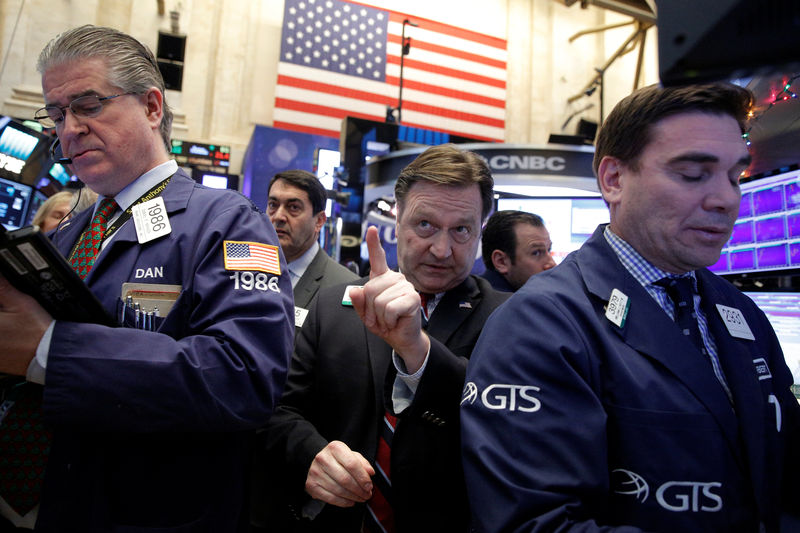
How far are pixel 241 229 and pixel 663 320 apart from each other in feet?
2.82

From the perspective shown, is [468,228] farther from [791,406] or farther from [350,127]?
[350,127]

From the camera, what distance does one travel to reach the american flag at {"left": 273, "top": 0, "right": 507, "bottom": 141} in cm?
920

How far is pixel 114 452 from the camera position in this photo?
3.27 feet

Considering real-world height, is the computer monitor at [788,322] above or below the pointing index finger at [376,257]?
below

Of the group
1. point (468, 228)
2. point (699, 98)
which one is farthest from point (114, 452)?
point (699, 98)

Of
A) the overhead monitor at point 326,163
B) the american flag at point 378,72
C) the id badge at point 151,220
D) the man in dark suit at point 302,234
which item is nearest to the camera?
the id badge at point 151,220

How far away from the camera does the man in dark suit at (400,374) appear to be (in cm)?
108

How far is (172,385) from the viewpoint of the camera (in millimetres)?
906

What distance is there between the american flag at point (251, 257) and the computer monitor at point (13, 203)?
2.90 m

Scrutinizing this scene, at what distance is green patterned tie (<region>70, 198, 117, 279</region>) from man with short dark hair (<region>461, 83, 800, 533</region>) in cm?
85

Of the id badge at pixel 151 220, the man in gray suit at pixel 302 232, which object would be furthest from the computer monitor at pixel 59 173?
the id badge at pixel 151 220

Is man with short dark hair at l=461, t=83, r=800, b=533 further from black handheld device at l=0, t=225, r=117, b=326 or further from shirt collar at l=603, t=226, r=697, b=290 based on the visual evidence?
black handheld device at l=0, t=225, r=117, b=326

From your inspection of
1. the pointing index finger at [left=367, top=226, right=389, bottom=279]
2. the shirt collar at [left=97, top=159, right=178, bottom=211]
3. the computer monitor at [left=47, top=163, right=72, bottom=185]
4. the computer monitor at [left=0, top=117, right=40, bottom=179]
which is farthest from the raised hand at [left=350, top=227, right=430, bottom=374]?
the computer monitor at [left=47, top=163, right=72, bottom=185]

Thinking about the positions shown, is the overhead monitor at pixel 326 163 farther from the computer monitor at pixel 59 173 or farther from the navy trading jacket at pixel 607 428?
the navy trading jacket at pixel 607 428
